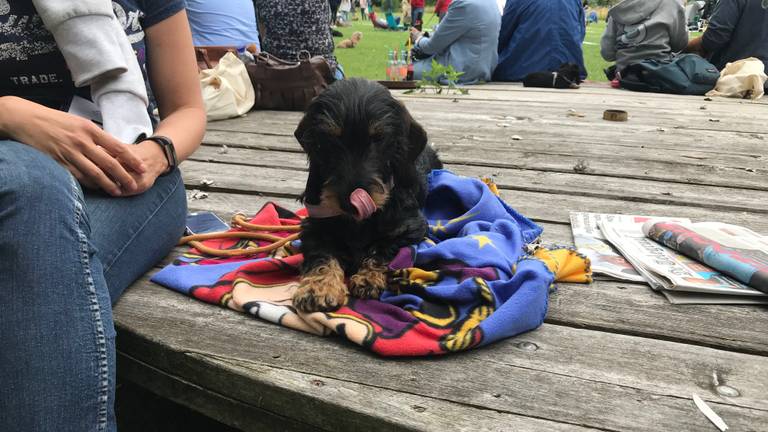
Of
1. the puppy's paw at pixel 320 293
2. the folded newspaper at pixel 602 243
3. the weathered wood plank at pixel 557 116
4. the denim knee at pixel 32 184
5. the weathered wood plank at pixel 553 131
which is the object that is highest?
the denim knee at pixel 32 184

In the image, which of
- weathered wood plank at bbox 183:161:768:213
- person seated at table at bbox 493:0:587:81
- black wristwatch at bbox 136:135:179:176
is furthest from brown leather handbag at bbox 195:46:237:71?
person seated at table at bbox 493:0:587:81

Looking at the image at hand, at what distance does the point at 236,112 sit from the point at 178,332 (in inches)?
149

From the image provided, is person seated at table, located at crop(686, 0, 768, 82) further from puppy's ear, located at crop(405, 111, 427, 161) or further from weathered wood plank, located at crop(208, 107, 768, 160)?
puppy's ear, located at crop(405, 111, 427, 161)

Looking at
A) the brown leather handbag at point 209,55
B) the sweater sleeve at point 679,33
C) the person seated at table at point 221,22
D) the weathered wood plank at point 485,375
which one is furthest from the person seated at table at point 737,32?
the weathered wood plank at point 485,375

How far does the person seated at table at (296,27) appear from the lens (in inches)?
247

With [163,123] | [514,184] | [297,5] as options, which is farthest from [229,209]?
[297,5]

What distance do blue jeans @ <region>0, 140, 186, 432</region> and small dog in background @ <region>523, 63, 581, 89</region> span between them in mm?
7172

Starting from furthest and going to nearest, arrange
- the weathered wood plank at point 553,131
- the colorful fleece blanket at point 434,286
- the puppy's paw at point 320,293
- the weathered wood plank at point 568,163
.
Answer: the weathered wood plank at point 553,131 → the weathered wood plank at point 568,163 → the puppy's paw at point 320,293 → the colorful fleece blanket at point 434,286

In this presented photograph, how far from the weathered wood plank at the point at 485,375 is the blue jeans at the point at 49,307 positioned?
30cm

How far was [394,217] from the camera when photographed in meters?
2.33

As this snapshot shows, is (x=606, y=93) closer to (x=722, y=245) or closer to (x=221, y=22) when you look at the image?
(x=221, y=22)

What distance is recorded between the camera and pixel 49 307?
5.04 feet

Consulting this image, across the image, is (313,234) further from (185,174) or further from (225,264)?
(185,174)

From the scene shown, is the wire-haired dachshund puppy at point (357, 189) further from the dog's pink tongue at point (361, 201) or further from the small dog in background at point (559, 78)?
the small dog in background at point (559, 78)
